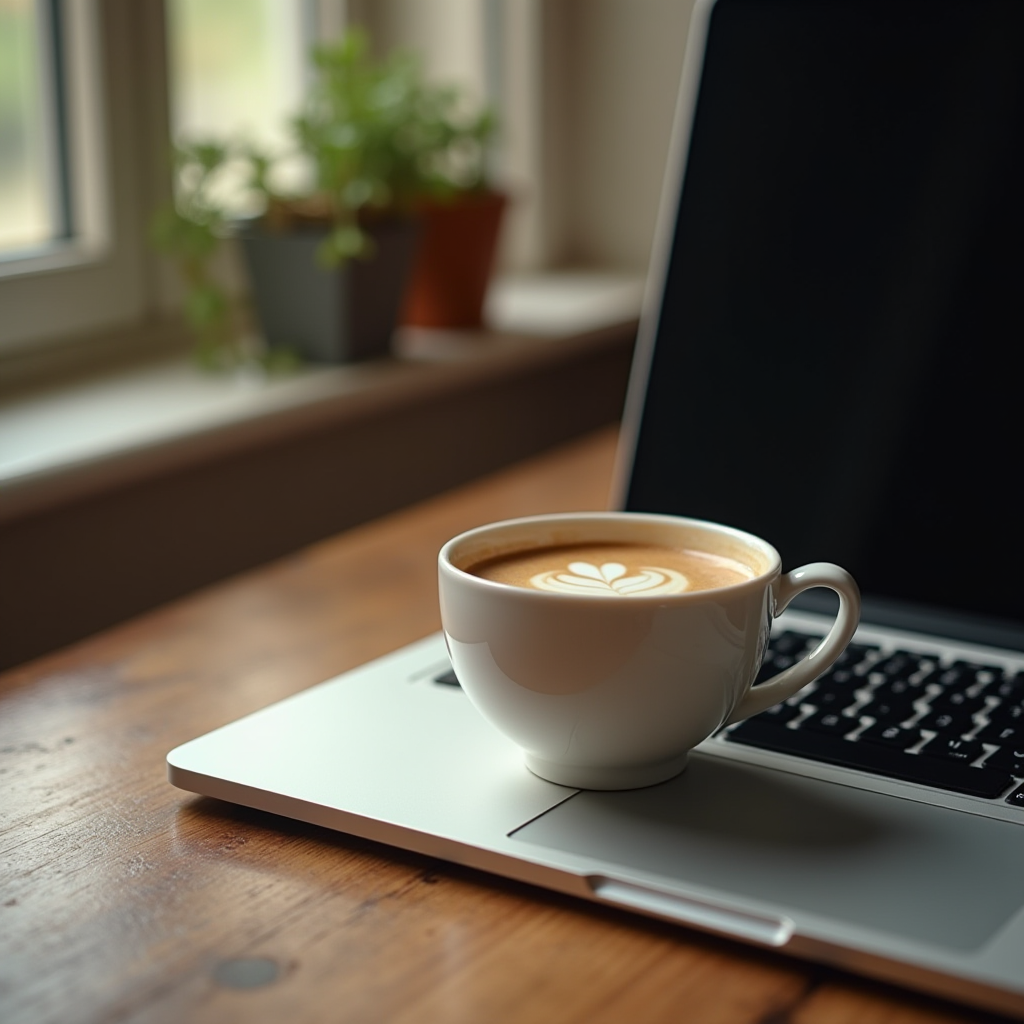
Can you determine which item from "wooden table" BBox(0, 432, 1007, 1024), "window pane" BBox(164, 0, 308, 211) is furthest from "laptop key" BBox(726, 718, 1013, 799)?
"window pane" BBox(164, 0, 308, 211)

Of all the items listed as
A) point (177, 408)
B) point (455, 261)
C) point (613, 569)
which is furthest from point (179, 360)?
point (613, 569)

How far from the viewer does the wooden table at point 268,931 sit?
396mm

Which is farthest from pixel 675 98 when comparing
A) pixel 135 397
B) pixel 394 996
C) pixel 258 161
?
pixel 394 996

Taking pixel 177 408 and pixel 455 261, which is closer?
pixel 177 408

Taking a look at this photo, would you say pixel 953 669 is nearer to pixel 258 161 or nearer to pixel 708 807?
pixel 708 807

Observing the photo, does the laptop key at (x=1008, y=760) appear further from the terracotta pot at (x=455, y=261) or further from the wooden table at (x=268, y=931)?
the terracotta pot at (x=455, y=261)

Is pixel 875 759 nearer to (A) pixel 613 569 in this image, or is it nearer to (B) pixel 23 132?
(A) pixel 613 569

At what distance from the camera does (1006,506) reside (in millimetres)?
667

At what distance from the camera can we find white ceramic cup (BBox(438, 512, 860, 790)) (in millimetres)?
455

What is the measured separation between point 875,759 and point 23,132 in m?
0.95

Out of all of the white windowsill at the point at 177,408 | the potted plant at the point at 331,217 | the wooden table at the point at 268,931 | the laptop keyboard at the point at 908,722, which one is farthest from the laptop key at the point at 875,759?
the potted plant at the point at 331,217

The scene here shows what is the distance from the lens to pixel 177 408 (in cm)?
→ 108

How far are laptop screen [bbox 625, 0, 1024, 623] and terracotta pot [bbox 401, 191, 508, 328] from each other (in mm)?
597

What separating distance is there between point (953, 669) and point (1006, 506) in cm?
11
